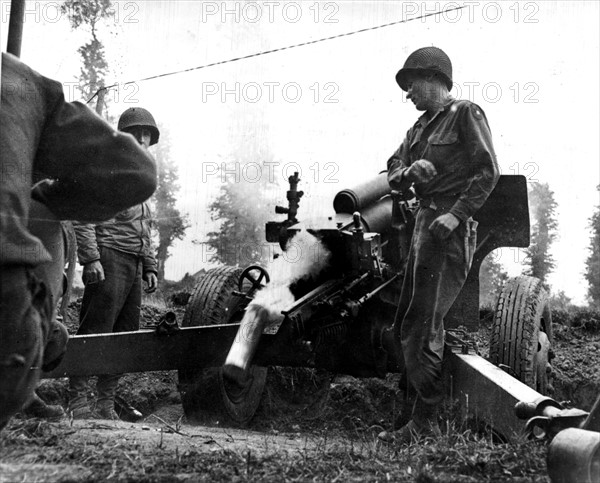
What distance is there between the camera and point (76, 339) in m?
4.15

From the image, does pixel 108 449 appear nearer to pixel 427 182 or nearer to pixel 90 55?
pixel 427 182

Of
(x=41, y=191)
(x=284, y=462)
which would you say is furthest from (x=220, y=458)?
(x=41, y=191)

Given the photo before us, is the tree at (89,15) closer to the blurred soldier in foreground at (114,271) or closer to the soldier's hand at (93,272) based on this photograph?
the blurred soldier in foreground at (114,271)

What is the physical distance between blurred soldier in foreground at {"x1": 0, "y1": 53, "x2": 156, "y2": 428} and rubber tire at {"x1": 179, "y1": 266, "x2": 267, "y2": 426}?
7.77 feet

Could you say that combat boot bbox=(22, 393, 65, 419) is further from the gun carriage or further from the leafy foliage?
the leafy foliage

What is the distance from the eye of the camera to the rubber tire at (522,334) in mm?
4633

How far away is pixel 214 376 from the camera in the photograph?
16.6 feet

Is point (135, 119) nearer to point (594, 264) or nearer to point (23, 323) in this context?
point (23, 323)

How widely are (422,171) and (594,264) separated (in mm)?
10777

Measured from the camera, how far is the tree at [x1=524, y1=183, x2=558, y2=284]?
1439 centimetres

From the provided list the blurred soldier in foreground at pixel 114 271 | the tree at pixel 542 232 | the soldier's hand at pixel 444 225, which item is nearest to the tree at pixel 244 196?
the tree at pixel 542 232

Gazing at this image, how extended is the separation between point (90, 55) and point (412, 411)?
5.07 metres

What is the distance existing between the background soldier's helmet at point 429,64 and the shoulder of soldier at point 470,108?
0.26 meters

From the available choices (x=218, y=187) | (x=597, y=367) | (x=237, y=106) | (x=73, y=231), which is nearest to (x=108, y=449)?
(x=73, y=231)
